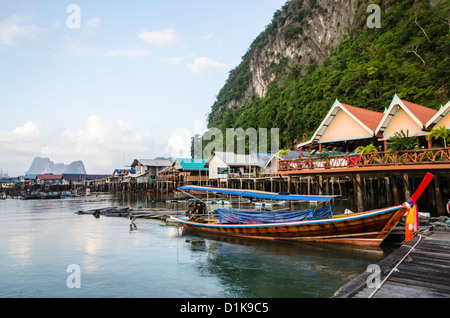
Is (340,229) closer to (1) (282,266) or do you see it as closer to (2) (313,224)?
(2) (313,224)

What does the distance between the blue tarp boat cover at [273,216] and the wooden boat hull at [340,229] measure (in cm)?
61

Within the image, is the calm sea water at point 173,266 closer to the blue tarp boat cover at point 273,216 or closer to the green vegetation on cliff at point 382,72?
the blue tarp boat cover at point 273,216

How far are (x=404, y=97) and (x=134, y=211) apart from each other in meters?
35.7

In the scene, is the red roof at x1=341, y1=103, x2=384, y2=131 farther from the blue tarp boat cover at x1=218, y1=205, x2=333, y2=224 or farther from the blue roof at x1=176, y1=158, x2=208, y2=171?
the blue roof at x1=176, y1=158, x2=208, y2=171

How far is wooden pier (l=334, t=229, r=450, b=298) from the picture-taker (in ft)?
18.3

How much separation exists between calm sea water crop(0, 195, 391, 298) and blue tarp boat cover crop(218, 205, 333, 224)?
1147 mm

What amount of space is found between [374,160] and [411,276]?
13.1 metres

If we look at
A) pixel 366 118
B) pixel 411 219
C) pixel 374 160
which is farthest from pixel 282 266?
pixel 366 118

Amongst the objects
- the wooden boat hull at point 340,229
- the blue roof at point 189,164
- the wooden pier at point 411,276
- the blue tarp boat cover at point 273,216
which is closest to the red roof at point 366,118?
the blue tarp boat cover at point 273,216

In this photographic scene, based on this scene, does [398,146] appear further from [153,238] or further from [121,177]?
[121,177]

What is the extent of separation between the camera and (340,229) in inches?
523

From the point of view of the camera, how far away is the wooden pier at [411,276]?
18.3ft

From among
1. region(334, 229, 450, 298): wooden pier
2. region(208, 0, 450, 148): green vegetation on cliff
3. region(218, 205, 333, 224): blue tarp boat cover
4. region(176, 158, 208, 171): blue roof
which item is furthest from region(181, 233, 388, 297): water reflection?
region(176, 158, 208, 171): blue roof
